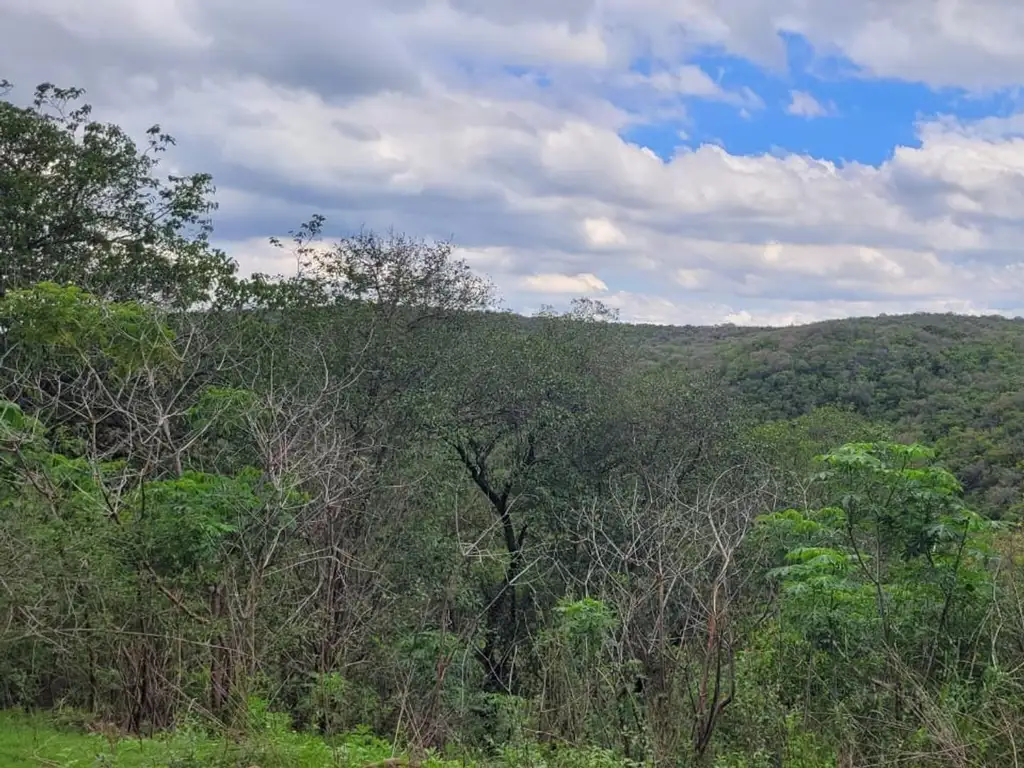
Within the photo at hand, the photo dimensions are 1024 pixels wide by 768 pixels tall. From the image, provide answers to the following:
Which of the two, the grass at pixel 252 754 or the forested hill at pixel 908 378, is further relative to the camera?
the forested hill at pixel 908 378

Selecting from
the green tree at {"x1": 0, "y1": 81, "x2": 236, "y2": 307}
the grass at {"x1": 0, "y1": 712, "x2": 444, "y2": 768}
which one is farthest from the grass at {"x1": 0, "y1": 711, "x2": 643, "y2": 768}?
the green tree at {"x1": 0, "y1": 81, "x2": 236, "y2": 307}

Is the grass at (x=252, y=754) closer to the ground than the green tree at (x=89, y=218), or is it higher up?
closer to the ground

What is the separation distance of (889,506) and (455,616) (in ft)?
24.0

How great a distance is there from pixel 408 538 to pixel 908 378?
23076 millimetres

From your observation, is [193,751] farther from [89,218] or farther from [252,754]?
[89,218]

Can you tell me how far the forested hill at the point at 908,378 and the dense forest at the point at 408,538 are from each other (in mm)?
3086

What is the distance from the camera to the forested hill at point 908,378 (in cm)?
1892

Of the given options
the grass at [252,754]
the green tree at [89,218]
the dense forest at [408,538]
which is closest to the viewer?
the grass at [252,754]

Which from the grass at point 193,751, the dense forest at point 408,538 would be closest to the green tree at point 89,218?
the dense forest at point 408,538

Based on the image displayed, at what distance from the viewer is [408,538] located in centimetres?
1232

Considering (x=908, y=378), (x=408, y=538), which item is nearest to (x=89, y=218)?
(x=408, y=538)

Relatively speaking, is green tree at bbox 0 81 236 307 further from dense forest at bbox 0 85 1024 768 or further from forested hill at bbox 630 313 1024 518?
forested hill at bbox 630 313 1024 518

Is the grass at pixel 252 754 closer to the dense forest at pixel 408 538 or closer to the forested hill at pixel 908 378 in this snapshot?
the dense forest at pixel 408 538

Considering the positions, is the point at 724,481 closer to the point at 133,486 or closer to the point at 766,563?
the point at 766,563
